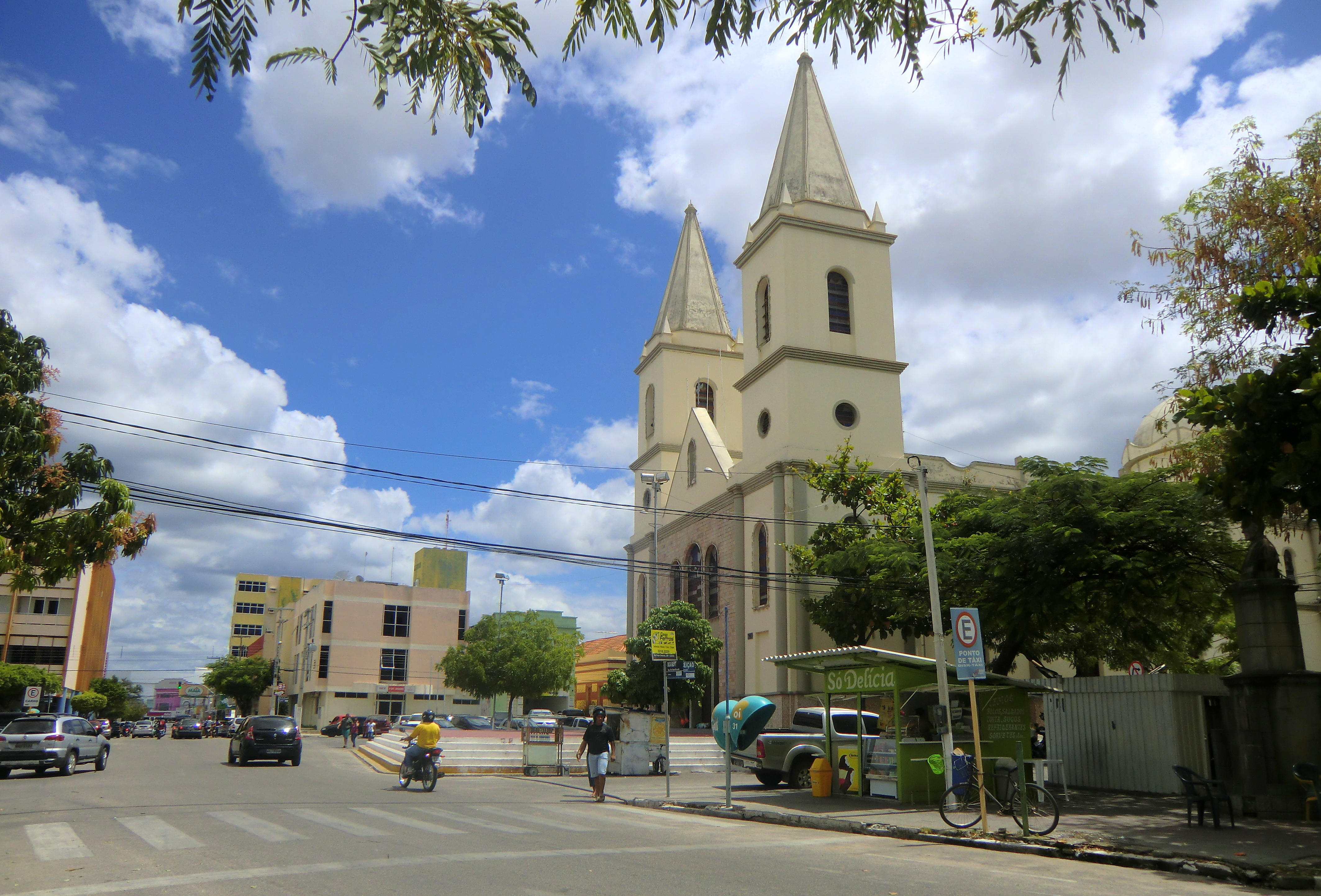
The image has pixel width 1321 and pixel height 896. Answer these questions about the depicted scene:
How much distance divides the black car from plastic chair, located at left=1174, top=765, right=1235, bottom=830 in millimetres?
21629

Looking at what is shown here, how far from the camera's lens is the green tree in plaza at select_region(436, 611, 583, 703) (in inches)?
2183

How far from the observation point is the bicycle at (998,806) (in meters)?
12.1

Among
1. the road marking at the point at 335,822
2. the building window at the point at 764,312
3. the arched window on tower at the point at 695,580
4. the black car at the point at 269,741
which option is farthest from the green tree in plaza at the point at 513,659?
the road marking at the point at 335,822

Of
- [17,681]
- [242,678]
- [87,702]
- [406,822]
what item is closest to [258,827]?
[406,822]

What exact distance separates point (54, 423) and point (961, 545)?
58.1 ft

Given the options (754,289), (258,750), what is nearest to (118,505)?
(258,750)

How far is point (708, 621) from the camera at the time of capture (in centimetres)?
4116

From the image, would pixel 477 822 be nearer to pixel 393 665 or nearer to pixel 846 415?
pixel 846 415

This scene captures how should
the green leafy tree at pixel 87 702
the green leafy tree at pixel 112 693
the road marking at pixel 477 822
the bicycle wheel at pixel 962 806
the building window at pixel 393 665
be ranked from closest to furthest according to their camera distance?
the road marking at pixel 477 822 < the bicycle wheel at pixel 962 806 < the green leafy tree at pixel 87 702 < the building window at pixel 393 665 < the green leafy tree at pixel 112 693

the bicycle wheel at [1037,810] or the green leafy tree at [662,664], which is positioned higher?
the green leafy tree at [662,664]

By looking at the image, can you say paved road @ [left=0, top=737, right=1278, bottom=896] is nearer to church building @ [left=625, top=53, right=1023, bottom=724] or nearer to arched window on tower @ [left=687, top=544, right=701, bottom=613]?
church building @ [left=625, top=53, right=1023, bottom=724]

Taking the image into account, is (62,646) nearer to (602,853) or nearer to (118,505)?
(118,505)

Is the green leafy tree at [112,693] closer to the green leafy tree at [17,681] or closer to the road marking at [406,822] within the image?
the green leafy tree at [17,681]

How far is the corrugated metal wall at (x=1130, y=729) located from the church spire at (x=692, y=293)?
121 ft
